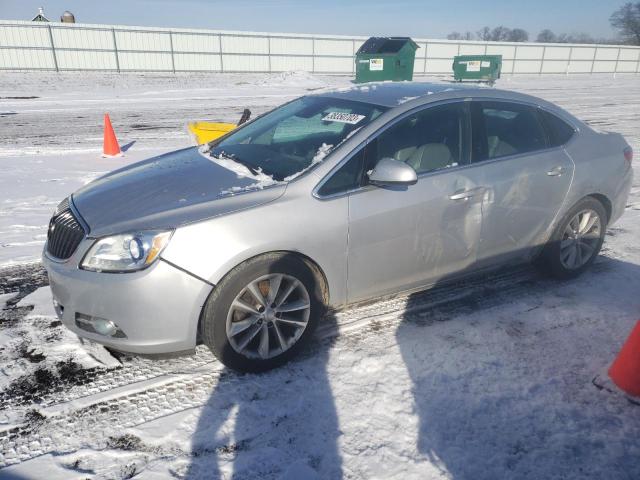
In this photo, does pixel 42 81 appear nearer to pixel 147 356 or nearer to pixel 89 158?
pixel 89 158

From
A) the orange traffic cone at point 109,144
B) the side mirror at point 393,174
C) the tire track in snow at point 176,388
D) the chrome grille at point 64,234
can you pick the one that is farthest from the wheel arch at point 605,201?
the orange traffic cone at point 109,144

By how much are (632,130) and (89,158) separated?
13128 mm

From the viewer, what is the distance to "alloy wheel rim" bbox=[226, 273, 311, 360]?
2.88 metres

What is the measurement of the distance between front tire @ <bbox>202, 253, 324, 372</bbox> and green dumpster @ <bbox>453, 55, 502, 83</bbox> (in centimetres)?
2726

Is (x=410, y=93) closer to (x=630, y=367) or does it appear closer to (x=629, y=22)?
(x=630, y=367)

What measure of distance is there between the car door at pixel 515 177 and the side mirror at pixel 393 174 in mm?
814

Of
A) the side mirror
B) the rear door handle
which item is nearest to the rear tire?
the rear door handle

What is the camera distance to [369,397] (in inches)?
110

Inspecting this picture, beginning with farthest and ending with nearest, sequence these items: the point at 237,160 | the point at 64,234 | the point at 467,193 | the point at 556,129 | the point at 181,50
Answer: the point at 181,50, the point at 556,129, the point at 237,160, the point at 467,193, the point at 64,234

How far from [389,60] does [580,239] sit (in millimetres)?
21653

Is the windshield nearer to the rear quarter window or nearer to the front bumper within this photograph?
the front bumper

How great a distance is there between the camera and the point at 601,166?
4.22 meters

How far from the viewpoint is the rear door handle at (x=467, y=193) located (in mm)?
3414

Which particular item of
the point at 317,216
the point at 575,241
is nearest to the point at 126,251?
the point at 317,216
